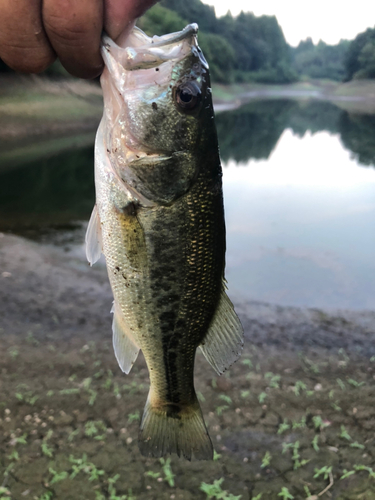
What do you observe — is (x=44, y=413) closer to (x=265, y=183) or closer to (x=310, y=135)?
(x=265, y=183)

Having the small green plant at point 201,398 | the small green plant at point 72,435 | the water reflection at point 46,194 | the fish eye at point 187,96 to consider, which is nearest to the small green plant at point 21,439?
the small green plant at point 72,435

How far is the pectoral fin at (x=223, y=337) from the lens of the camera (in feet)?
6.34

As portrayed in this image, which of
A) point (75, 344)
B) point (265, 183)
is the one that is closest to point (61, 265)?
point (75, 344)

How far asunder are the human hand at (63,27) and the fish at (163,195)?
0.08 meters

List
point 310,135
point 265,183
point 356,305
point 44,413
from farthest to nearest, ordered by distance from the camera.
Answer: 1. point 310,135
2. point 265,183
3. point 356,305
4. point 44,413

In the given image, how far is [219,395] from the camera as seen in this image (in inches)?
167

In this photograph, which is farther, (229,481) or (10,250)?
(10,250)

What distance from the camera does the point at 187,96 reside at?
167cm

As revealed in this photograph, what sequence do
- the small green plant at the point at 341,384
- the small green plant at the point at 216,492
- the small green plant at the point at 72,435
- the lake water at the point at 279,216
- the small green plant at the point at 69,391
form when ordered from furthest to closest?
the lake water at the point at 279,216, the small green plant at the point at 341,384, the small green plant at the point at 69,391, the small green plant at the point at 72,435, the small green plant at the point at 216,492

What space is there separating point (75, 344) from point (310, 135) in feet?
99.5

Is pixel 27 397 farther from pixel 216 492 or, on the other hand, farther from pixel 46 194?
pixel 46 194

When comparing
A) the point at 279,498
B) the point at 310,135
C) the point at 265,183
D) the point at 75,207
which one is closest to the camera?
the point at 279,498

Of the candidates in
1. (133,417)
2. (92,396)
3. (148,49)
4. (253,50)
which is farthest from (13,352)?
(253,50)

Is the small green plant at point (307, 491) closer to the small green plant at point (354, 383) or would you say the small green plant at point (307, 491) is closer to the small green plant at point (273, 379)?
the small green plant at point (273, 379)
